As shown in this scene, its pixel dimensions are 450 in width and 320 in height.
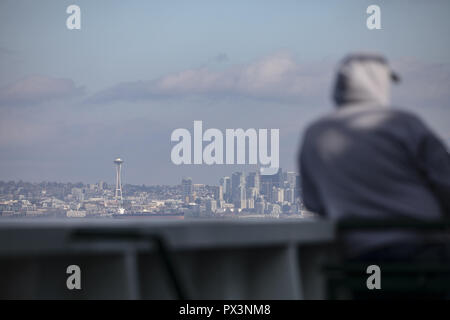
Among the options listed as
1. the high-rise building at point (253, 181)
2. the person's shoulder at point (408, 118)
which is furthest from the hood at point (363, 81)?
the high-rise building at point (253, 181)

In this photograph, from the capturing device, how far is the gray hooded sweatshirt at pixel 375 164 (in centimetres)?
301

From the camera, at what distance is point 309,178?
338 cm

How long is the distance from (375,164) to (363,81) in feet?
1.15

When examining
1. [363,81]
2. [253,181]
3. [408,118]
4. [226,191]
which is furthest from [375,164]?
[253,181]

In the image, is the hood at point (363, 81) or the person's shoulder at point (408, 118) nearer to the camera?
the person's shoulder at point (408, 118)

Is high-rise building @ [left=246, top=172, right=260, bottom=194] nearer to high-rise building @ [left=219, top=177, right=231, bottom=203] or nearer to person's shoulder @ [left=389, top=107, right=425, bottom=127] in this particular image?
high-rise building @ [left=219, top=177, right=231, bottom=203]

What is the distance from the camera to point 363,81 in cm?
322

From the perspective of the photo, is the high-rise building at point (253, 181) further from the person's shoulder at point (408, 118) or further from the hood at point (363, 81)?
the person's shoulder at point (408, 118)

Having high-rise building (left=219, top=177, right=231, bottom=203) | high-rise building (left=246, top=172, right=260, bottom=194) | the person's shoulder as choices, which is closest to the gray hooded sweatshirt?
the person's shoulder

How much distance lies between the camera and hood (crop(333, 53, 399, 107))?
3223 millimetres

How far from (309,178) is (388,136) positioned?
0.44 meters

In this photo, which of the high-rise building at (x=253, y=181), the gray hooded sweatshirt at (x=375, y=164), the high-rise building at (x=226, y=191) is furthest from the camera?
the high-rise building at (x=253, y=181)

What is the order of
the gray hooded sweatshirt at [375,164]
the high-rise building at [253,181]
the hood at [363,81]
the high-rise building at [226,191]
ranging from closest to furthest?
the gray hooded sweatshirt at [375,164]
the hood at [363,81]
the high-rise building at [226,191]
the high-rise building at [253,181]

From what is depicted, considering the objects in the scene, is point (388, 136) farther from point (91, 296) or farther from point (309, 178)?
point (91, 296)
